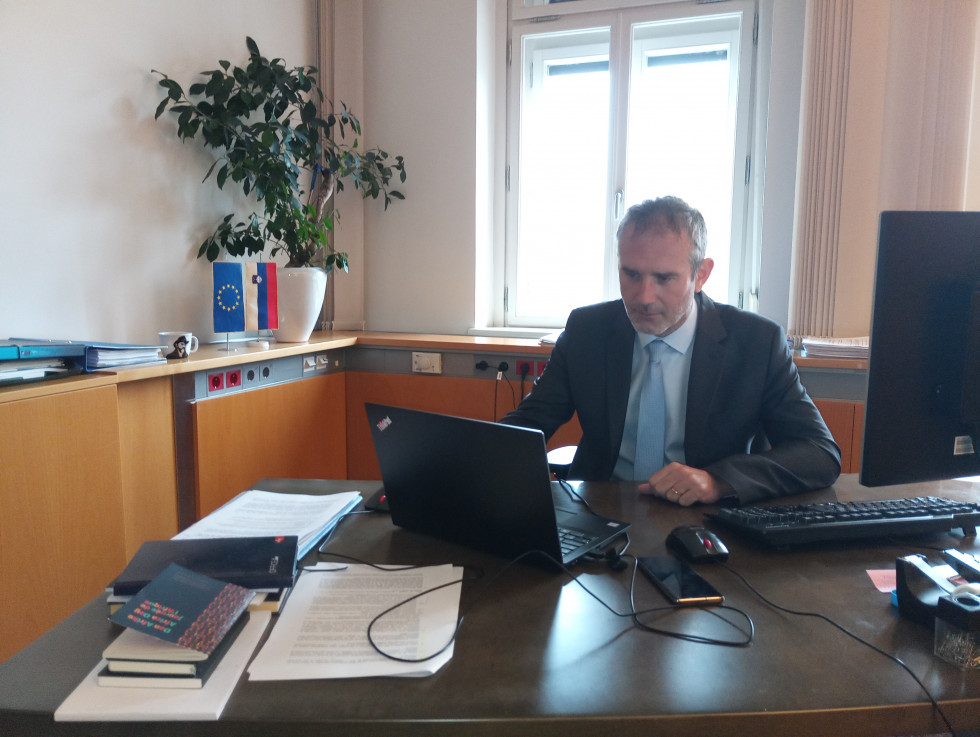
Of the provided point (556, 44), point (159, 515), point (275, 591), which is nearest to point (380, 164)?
point (556, 44)

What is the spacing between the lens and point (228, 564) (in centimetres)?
84

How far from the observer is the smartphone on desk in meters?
0.81

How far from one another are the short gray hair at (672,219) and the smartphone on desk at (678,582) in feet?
2.74

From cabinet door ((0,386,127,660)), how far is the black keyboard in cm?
148

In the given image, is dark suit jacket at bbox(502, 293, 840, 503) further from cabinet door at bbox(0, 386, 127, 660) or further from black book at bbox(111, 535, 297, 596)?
cabinet door at bbox(0, 386, 127, 660)

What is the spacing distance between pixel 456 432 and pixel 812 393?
2059mm

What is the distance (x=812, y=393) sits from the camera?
254 cm

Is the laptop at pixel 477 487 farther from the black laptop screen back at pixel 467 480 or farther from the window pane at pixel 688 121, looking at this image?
the window pane at pixel 688 121

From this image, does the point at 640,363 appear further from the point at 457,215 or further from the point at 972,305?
the point at 457,215

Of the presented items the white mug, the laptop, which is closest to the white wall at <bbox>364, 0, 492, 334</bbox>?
the white mug

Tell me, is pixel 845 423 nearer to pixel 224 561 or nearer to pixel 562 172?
pixel 562 172

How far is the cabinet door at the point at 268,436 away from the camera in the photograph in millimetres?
2172

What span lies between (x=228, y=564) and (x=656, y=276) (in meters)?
1.09

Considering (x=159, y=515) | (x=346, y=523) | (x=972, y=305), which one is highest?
(x=972, y=305)
